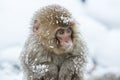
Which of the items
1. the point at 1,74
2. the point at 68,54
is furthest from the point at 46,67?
the point at 1,74

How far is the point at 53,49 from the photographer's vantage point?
7922mm

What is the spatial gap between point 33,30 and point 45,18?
19cm

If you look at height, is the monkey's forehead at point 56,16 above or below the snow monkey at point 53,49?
above

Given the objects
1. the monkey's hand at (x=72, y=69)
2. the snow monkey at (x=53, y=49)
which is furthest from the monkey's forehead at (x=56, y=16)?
the monkey's hand at (x=72, y=69)

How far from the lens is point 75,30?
26.2ft

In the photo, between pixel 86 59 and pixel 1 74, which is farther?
pixel 1 74

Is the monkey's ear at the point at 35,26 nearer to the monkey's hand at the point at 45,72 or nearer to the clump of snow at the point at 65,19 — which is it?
the clump of snow at the point at 65,19

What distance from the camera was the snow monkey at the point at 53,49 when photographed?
7863 millimetres

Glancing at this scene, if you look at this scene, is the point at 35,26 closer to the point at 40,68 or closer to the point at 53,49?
the point at 53,49

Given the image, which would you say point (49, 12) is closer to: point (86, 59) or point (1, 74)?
point (86, 59)

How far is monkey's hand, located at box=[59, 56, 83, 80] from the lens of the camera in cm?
788

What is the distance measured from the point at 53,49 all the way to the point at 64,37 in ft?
0.69

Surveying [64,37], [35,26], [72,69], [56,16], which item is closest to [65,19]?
[56,16]

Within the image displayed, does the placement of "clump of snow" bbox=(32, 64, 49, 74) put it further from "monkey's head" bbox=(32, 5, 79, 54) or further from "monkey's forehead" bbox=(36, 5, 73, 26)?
"monkey's forehead" bbox=(36, 5, 73, 26)
